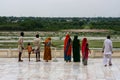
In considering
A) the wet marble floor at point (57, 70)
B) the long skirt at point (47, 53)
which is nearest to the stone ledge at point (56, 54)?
the wet marble floor at point (57, 70)

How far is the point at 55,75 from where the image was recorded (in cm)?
1409

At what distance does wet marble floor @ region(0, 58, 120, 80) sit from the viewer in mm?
13594

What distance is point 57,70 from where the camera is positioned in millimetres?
15406

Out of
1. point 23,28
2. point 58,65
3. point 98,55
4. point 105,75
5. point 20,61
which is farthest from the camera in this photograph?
point 23,28

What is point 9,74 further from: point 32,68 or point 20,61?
point 20,61

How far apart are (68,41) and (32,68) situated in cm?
264

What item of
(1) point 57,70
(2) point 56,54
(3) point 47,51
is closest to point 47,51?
(3) point 47,51

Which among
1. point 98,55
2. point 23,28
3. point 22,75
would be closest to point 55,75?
point 22,75

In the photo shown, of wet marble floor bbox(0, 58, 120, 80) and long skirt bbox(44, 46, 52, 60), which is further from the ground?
long skirt bbox(44, 46, 52, 60)

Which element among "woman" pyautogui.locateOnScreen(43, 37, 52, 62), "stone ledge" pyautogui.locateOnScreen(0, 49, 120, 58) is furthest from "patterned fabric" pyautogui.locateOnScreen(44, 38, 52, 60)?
"stone ledge" pyautogui.locateOnScreen(0, 49, 120, 58)

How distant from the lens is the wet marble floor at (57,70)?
1359 centimetres

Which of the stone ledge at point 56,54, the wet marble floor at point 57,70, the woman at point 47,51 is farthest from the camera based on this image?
the stone ledge at point 56,54

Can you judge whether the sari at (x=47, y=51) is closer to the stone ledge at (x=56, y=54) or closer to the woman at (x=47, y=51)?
the woman at (x=47, y=51)

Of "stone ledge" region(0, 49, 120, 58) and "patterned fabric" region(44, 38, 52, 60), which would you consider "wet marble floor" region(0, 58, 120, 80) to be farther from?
"stone ledge" region(0, 49, 120, 58)
